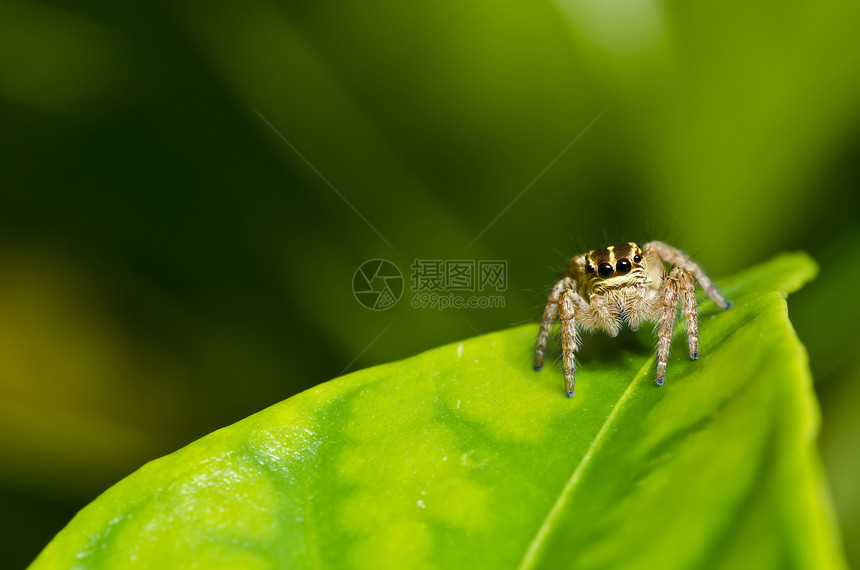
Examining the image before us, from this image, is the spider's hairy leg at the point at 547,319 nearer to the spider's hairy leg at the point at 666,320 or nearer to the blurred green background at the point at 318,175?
the spider's hairy leg at the point at 666,320

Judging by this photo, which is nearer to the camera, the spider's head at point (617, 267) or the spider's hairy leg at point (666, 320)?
the spider's hairy leg at point (666, 320)

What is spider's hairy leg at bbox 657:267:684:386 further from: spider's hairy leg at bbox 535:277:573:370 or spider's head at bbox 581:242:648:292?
spider's hairy leg at bbox 535:277:573:370

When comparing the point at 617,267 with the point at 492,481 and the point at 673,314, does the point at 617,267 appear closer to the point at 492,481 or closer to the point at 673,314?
the point at 673,314

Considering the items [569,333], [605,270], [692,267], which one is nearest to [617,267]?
[605,270]

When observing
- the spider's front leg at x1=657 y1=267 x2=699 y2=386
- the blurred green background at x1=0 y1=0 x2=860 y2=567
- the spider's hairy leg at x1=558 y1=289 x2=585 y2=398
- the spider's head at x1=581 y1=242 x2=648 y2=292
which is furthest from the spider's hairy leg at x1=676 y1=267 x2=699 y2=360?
the blurred green background at x1=0 y1=0 x2=860 y2=567

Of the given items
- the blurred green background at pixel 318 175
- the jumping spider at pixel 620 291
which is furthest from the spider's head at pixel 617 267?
the blurred green background at pixel 318 175

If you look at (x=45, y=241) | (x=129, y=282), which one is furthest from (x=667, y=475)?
(x=45, y=241)
